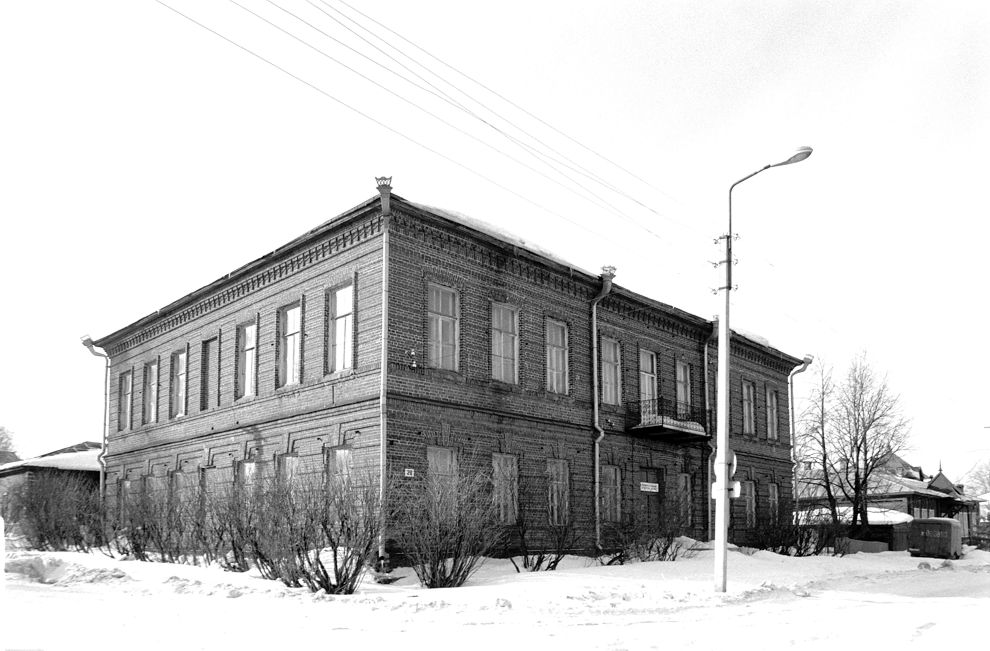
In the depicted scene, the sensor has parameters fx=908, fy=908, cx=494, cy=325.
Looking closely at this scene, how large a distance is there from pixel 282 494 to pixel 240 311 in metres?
9.70

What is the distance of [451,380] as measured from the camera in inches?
818

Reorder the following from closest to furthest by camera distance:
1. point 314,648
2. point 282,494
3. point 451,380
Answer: point 314,648 → point 282,494 → point 451,380

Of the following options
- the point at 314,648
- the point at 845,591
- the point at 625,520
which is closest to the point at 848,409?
the point at 625,520

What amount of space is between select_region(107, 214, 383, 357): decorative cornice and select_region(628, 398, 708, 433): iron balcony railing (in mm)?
10585

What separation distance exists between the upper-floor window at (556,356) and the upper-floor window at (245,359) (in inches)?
307

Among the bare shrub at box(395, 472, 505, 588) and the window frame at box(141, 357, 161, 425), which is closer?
the bare shrub at box(395, 472, 505, 588)

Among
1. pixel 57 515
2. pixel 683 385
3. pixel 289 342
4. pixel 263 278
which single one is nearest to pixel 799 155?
pixel 289 342

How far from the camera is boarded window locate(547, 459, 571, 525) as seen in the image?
2292 centimetres

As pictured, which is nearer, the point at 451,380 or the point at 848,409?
the point at 451,380

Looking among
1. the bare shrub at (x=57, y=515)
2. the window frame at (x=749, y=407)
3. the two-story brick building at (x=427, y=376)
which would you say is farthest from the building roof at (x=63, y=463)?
the window frame at (x=749, y=407)

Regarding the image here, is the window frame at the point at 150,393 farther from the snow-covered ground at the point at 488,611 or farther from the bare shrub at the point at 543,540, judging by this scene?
the bare shrub at the point at 543,540

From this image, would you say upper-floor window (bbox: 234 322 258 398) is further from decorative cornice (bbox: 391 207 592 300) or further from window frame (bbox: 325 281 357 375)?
decorative cornice (bbox: 391 207 592 300)

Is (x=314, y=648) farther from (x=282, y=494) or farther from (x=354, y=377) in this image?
(x=354, y=377)

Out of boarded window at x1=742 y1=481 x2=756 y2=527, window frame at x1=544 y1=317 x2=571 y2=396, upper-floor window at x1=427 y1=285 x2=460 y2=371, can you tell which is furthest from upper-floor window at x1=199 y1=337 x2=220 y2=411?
boarded window at x1=742 y1=481 x2=756 y2=527
